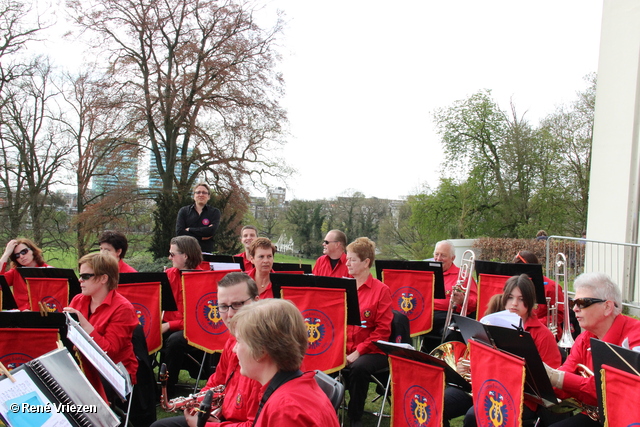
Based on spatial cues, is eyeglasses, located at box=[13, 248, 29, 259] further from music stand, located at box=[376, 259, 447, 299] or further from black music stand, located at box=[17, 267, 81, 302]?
music stand, located at box=[376, 259, 447, 299]

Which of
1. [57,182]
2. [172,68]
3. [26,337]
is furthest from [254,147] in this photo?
[26,337]

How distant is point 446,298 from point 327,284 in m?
2.27

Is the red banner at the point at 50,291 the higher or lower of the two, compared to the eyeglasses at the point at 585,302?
lower

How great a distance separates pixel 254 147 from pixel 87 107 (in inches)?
222

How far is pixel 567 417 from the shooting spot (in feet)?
10.3

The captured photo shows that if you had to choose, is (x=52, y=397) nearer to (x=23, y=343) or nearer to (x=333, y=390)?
(x=23, y=343)

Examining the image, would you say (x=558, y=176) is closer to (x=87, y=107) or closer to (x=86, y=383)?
(x=87, y=107)

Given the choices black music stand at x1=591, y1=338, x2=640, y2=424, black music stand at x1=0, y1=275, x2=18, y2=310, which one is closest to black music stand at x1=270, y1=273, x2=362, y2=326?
black music stand at x1=591, y1=338, x2=640, y2=424

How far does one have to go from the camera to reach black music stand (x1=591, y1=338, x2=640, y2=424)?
2.24 metres

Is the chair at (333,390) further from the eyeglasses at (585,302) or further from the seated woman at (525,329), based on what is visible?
the eyeglasses at (585,302)

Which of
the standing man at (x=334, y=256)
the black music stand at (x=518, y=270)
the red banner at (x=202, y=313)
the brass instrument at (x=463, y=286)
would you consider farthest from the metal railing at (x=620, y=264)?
the red banner at (x=202, y=313)

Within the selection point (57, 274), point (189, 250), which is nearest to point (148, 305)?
point (189, 250)

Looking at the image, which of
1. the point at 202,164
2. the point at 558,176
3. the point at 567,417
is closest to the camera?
the point at 567,417

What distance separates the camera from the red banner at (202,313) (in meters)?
4.67
